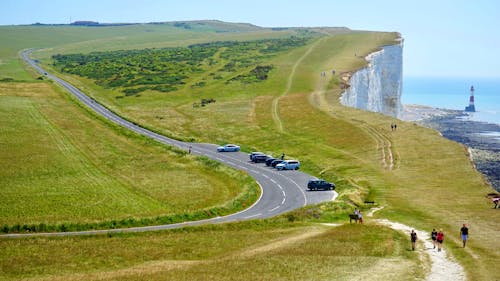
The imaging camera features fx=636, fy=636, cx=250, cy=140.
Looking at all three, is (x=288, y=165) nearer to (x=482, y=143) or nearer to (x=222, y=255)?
(x=222, y=255)

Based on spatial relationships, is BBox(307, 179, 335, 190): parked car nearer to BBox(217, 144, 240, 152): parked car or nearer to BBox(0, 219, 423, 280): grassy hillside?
BBox(0, 219, 423, 280): grassy hillside

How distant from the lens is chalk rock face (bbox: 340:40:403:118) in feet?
541

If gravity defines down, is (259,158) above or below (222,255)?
below

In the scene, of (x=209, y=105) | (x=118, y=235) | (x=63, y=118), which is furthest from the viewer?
(x=209, y=105)

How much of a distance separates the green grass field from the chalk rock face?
9187 mm

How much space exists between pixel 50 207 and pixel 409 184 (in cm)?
3947

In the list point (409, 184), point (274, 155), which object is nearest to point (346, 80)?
point (274, 155)

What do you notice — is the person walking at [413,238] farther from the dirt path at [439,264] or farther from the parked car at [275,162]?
the parked car at [275,162]

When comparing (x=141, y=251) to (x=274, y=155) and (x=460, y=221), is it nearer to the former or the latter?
(x=460, y=221)

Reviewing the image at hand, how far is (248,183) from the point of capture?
258 feet

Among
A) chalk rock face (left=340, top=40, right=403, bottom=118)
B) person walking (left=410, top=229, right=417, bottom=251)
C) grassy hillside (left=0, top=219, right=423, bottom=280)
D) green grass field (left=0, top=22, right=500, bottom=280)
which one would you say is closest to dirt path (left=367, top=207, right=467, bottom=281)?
person walking (left=410, top=229, right=417, bottom=251)

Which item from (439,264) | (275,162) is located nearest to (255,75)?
(275,162)

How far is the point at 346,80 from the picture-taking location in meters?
164

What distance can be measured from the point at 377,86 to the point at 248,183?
112088mm
